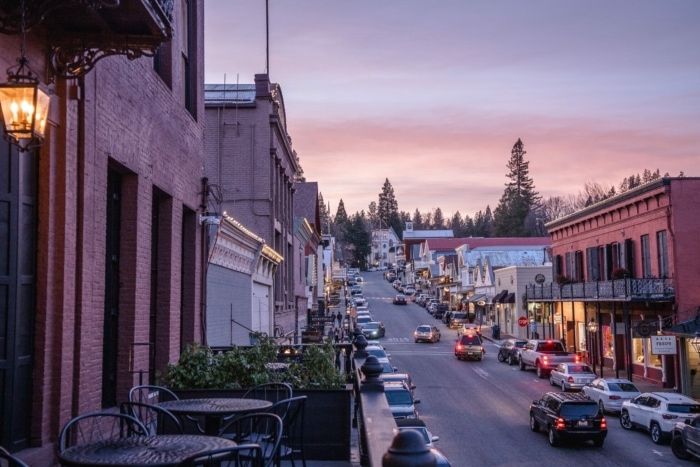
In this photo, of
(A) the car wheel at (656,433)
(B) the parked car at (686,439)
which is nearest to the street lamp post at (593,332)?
(A) the car wheel at (656,433)

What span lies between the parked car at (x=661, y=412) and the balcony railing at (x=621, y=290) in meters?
9.65

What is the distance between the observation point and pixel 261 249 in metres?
23.6

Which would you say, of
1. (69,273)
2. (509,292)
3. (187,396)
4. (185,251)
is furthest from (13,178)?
(509,292)

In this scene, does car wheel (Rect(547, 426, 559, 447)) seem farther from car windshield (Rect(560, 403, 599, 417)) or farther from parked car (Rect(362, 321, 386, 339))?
parked car (Rect(362, 321, 386, 339))

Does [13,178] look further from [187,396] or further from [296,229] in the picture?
[296,229]

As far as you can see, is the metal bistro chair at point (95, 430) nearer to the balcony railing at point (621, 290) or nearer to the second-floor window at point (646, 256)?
the balcony railing at point (621, 290)

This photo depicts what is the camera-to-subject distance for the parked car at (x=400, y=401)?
71.5 feet

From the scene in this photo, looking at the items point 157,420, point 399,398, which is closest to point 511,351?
point 399,398

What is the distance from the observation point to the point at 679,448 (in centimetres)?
2055

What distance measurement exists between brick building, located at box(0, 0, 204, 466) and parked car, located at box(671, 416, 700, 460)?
48.4ft

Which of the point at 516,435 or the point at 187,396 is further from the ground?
the point at 187,396

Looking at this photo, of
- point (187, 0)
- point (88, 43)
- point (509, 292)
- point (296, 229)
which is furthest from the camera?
point (509, 292)

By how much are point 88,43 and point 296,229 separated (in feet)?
107

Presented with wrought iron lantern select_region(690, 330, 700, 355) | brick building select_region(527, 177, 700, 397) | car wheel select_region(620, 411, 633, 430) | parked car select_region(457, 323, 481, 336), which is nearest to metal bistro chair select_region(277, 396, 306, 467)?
car wheel select_region(620, 411, 633, 430)
